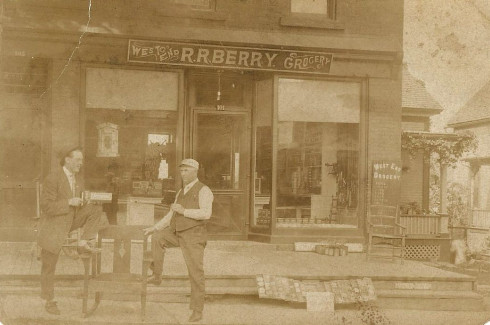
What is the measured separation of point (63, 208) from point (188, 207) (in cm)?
138

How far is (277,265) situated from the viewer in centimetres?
929

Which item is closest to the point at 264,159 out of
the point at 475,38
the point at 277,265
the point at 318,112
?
the point at 318,112

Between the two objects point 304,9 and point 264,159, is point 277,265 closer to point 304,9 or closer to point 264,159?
point 264,159

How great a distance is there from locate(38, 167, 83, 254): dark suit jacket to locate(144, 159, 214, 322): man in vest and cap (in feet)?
3.09

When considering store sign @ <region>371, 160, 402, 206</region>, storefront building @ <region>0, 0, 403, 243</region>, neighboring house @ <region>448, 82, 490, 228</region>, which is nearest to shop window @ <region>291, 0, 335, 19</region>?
storefront building @ <region>0, 0, 403, 243</region>

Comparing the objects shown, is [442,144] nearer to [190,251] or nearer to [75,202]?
[190,251]

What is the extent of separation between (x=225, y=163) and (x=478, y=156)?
7.50 meters

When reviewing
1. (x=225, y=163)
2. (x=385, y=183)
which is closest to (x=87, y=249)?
(x=225, y=163)

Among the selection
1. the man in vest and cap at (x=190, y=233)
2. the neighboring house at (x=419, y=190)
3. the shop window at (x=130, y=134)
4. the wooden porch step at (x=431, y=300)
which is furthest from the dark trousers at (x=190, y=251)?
the neighboring house at (x=419, y=190)

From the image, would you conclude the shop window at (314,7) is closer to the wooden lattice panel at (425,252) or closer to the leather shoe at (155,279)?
the wooden lattice panel at (425,252)

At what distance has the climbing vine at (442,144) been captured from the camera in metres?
13.9

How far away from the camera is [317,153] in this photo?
1171 cm

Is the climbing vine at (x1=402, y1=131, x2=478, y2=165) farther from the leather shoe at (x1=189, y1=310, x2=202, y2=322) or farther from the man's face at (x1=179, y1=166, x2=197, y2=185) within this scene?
the leather shoe at (x1=189, y1=310, x2=202, y2=322)

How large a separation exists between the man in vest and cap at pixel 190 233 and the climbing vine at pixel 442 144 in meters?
7.70
